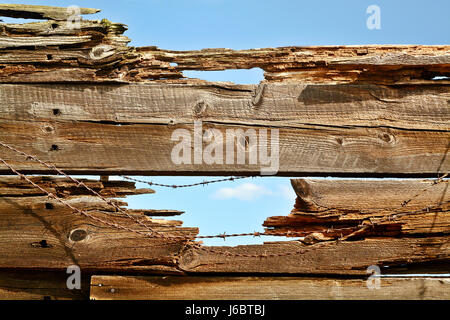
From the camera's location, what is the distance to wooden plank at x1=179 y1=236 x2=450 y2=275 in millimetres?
3182

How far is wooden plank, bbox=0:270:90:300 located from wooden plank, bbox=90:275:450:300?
18 cm

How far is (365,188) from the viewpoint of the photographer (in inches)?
129

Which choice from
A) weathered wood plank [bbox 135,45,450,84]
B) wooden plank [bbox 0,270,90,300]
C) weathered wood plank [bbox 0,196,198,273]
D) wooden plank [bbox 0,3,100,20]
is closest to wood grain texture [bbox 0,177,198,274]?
weathered wood plank [bbox 0,196,198,273]

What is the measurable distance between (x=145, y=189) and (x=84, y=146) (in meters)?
0.49

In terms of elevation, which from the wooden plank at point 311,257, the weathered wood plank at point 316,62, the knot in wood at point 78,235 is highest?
the weathered wood plank at point 316,62

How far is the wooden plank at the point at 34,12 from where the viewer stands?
3361 millimetres

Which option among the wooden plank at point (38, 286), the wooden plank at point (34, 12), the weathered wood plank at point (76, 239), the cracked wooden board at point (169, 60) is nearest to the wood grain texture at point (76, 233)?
the weathered wood plank at point (76, 239)

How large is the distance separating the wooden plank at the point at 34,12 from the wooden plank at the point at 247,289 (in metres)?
1.79

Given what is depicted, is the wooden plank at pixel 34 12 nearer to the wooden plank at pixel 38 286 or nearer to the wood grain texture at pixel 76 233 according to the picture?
the wood grain texture at pixel 76 233

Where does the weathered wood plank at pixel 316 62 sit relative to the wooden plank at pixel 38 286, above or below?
above

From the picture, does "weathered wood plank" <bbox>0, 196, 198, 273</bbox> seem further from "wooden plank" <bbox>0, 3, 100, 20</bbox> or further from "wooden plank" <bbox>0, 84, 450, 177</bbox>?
"wooden plank" <bbox>0, 3, 100, 20</bbox>

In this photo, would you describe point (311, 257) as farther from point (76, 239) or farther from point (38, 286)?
point (38, 286)

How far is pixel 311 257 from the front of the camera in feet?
10.5
